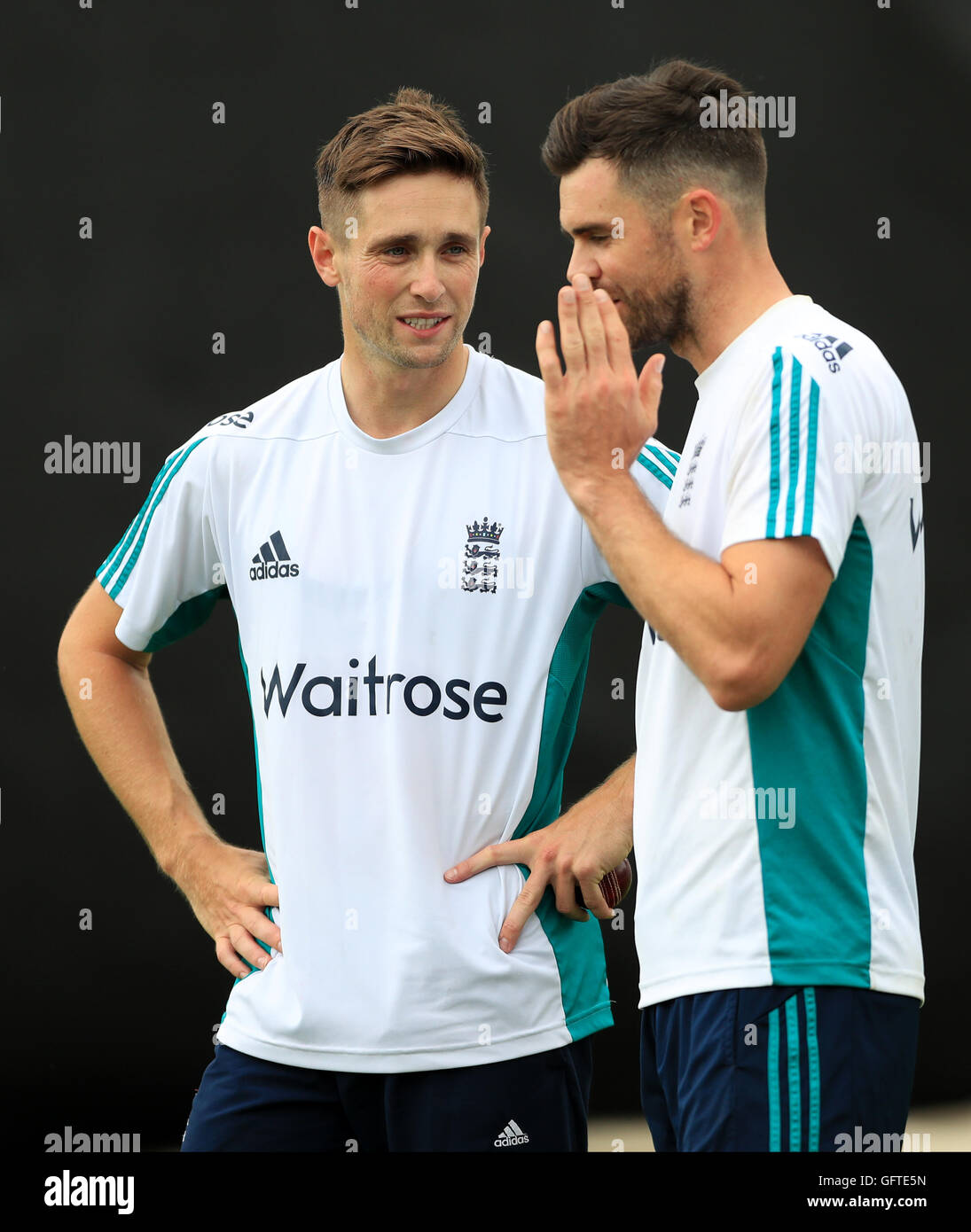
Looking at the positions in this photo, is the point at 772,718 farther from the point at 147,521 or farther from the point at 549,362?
the point at 147,521

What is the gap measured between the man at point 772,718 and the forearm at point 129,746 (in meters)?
0.93

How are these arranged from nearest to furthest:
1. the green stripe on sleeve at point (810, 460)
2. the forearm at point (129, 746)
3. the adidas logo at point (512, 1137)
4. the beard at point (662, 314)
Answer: the green stripe on sleeve at point (810, 460) < the beard at point (662, 314) < the adidas logo at point (512, 1137) < the forearm at point (129, 746)

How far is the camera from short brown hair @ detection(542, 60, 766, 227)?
188 cm

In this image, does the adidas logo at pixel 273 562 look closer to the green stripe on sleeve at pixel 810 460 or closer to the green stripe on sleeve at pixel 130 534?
the green stripe on sleeve at pixel 130 534

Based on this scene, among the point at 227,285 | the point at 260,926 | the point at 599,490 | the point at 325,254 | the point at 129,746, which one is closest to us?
the point at 599,490

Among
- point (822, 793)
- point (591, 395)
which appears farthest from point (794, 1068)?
point (591, 395)

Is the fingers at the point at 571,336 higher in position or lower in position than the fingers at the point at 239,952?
higher

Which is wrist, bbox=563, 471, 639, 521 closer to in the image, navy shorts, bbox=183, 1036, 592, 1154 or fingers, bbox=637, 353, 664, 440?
fingers, bbox=637, 353, 664, 440

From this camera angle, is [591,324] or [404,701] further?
[404,701]

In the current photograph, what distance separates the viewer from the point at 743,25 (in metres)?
3.25

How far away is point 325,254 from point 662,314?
27.1 inches

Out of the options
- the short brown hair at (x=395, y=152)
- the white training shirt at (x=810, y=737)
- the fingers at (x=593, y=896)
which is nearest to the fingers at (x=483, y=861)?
the fingers at (x=593, y=896)

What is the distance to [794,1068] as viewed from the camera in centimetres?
166

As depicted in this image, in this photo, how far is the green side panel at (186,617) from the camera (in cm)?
243
